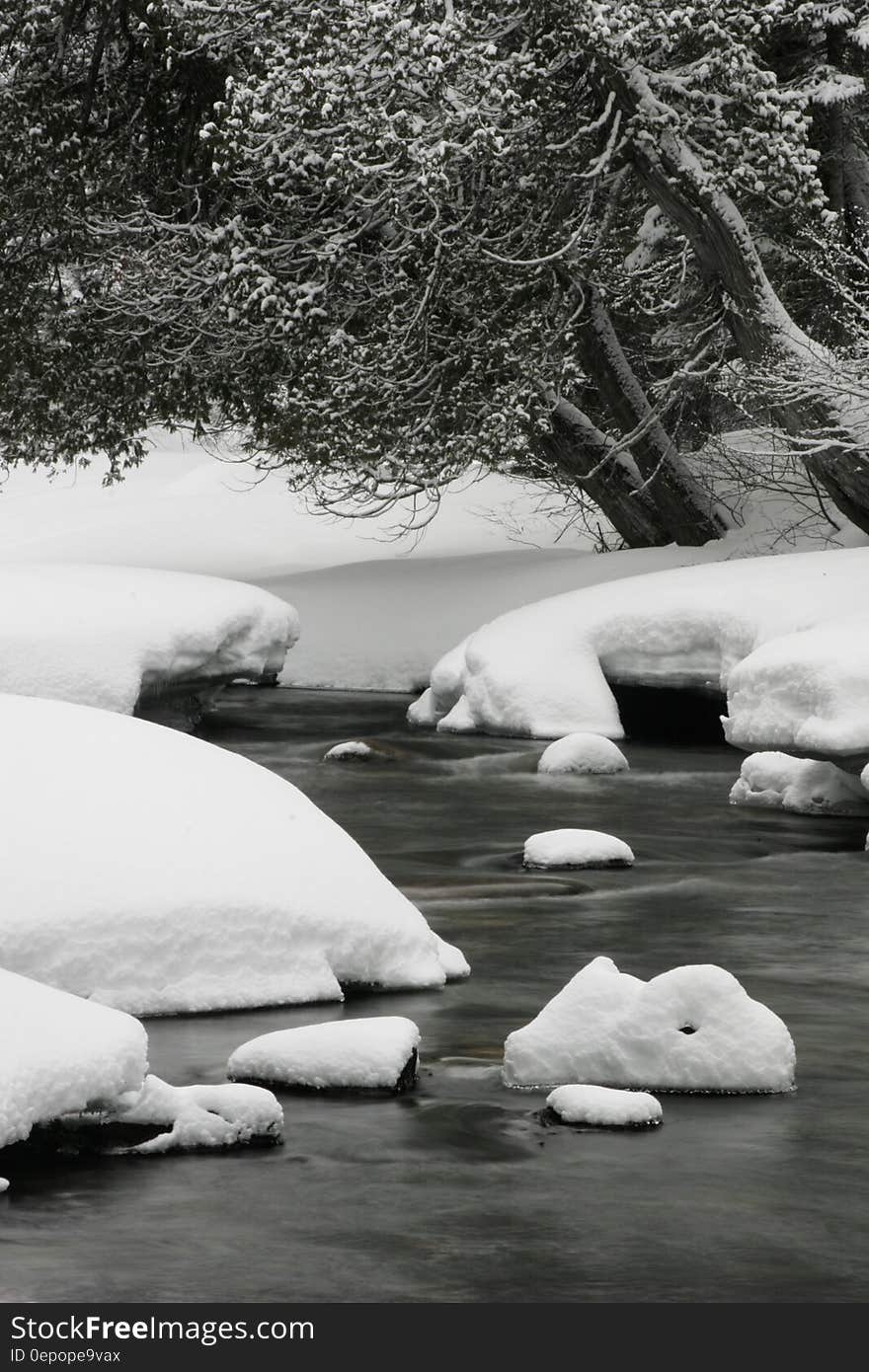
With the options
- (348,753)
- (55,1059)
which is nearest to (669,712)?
(348,753)

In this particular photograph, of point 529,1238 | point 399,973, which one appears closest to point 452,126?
point 399,973

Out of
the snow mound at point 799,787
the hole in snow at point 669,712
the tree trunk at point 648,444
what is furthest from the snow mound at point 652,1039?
the tree trunk at point 648,444

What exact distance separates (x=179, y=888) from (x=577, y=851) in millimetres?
4929

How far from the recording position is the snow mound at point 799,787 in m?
15.3

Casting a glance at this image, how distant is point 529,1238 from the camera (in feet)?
19.2

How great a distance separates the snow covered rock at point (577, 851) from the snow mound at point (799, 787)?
8.80 feet

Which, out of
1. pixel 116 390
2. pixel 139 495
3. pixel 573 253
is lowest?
pixel 139 495

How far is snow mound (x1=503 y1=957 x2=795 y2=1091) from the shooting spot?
7398 mm

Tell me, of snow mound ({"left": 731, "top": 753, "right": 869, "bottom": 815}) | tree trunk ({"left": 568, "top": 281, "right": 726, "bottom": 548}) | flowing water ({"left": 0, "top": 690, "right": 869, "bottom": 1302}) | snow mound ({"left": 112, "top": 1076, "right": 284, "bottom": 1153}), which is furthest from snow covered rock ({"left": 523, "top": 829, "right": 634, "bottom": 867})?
tree trunk ({"left": 568, "top": 281, "right": 726, "bottom": 548})

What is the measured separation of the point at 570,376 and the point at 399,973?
48.8 ft

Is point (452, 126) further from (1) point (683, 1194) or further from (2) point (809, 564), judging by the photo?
(1) point (683, 1194)

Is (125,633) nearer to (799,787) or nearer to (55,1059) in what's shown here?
(799,787)

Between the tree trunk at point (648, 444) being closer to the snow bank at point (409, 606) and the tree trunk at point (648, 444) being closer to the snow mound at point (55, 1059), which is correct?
the snow bank at point (409, 606)

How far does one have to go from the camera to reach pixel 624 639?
19531 mm
